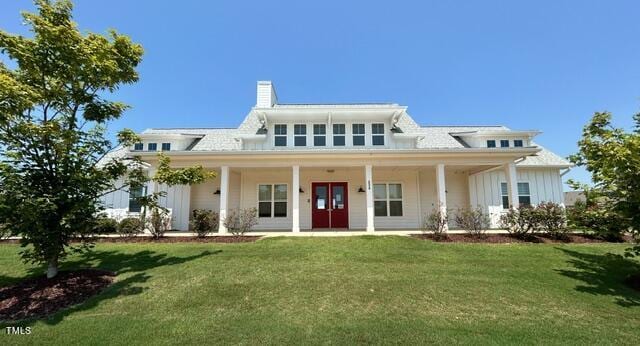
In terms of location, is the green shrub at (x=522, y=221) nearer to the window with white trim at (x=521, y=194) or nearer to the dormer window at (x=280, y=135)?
the window with white trim at (x=521, y=194)

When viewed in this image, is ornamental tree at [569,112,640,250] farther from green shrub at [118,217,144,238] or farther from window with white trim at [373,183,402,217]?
green shrub at [118,217,144,238]

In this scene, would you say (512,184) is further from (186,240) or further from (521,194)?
(186,240)

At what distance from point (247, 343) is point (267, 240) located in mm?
5712

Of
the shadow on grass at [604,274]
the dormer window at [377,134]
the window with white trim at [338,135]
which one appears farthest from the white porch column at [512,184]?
the window with white trim at [338,135]

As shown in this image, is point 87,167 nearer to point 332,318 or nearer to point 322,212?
point 332,318

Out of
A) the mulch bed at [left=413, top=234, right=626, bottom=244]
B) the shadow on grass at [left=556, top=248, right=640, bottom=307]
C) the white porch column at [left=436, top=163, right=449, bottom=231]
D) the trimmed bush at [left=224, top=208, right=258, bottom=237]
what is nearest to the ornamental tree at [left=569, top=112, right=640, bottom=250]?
the shadow on grass at [left=556, top=248, right=640, bottom=307]

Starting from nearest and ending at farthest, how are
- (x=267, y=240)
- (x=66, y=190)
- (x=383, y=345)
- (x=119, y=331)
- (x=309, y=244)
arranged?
(x=383, y=345) → (x=119, y=331) → (x=66, y=190) → (x=309, y=244) → (x=267, y=240)

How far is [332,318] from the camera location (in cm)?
421

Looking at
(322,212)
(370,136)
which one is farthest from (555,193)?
(322,212)

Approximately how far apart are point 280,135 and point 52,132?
863cm

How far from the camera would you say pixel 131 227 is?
1038 cm

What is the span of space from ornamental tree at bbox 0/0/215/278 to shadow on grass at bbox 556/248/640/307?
9.68 metres

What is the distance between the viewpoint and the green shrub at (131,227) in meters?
10.4

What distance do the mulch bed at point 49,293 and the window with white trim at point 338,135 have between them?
30.6 ft
